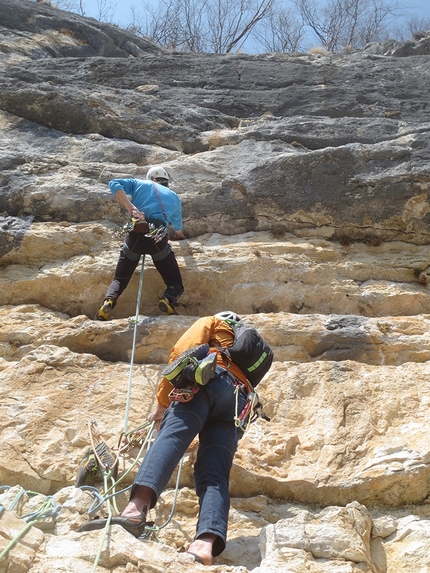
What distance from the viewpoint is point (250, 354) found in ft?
14.5

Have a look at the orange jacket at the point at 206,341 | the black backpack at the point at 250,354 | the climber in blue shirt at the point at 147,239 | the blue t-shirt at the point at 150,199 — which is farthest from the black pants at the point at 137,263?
the black backpack at the point at 250,354

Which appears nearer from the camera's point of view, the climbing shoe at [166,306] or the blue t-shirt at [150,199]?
the climbing shoe at [166,306]

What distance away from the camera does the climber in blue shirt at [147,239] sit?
650 centimetres

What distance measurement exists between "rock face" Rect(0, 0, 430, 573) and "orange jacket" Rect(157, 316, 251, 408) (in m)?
0.74

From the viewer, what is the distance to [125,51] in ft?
40.7

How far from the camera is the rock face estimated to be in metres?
4.19

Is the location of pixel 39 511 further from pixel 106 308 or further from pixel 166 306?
pixel 166 306

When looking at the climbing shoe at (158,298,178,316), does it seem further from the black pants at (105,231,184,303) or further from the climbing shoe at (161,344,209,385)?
the climbing shoe at (161,344,209,385)

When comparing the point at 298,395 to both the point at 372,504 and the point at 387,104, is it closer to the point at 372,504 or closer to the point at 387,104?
the point at 372,504

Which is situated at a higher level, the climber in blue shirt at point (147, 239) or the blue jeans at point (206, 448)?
the climber in blue shirt at point (147, 239)

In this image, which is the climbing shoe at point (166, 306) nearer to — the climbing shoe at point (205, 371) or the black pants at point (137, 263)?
the black pants at point (137, 263)

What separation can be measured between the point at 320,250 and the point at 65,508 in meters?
4.39

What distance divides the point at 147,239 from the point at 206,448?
9.85 ft

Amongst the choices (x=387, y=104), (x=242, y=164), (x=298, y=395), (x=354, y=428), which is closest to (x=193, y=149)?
(x=242, y=164)
